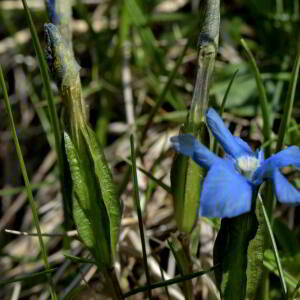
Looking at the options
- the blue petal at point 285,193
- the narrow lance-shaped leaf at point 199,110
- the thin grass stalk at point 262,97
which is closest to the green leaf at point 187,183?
the narrow lance-shaped leaf at point 199,110

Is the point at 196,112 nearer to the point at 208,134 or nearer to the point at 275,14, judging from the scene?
the point at 208,134

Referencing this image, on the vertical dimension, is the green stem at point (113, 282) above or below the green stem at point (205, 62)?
below

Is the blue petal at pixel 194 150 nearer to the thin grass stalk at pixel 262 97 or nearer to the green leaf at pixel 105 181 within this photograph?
the green leaf at pixel 105 181

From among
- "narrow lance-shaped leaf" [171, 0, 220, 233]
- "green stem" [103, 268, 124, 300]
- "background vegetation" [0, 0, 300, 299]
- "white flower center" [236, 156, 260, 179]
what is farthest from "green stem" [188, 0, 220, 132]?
"background vegetation" [0, 0, 300, 299]

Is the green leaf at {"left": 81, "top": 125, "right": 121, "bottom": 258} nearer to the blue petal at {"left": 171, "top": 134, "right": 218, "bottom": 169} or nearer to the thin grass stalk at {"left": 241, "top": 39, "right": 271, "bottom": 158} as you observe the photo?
the blue petal at {"left": 171, "top": 134, "right": 218, "bottom": 169}

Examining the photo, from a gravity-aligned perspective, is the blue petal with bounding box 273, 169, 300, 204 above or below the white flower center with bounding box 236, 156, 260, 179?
above

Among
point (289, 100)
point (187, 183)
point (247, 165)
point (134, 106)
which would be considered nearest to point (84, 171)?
point (187, 183)
